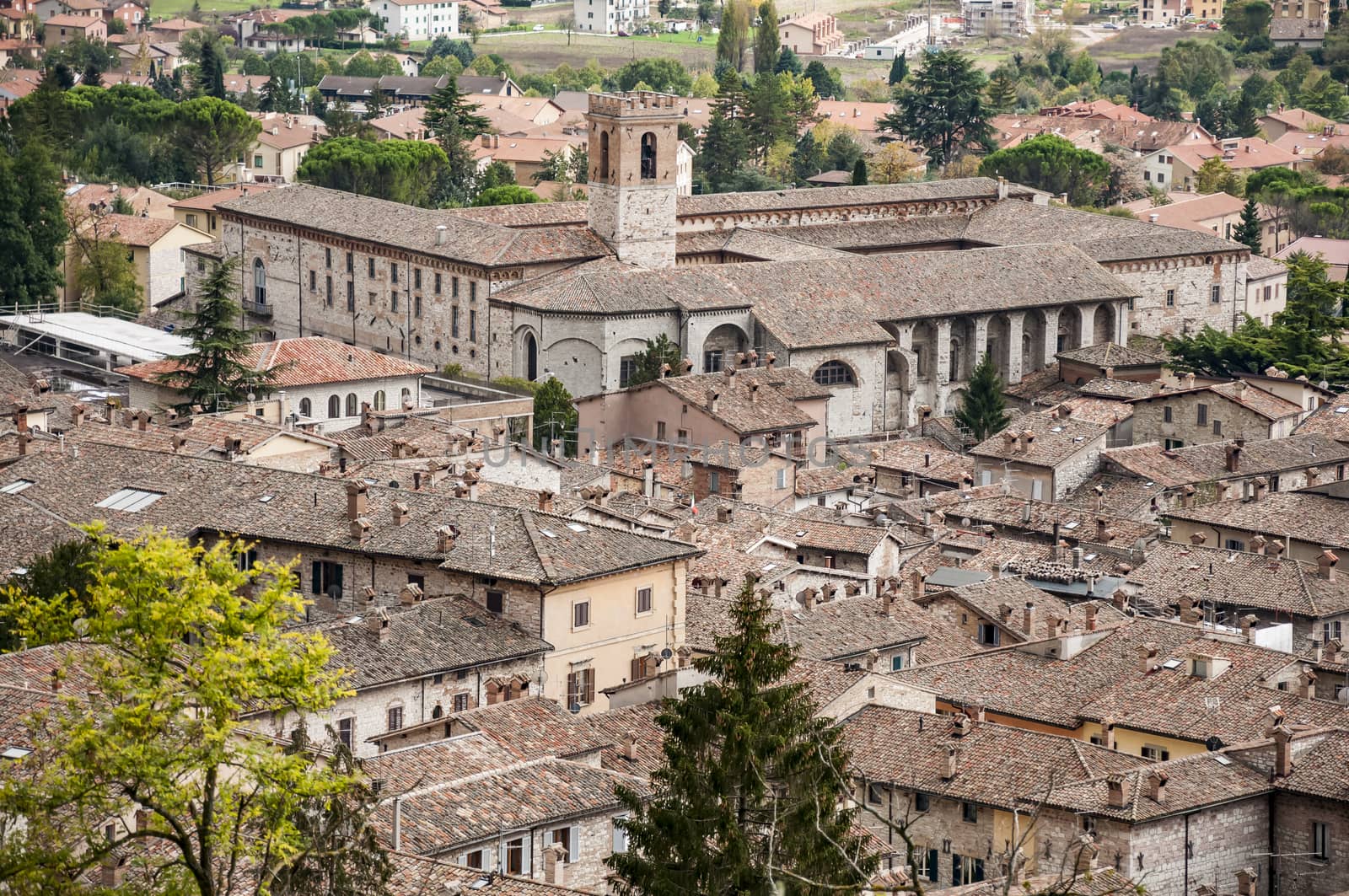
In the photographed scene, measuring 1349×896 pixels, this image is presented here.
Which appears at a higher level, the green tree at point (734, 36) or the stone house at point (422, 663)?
the stone house at point (422, 663)

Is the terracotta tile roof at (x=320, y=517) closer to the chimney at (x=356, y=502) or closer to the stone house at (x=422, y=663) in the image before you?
the chimney at (x=356, y=502)

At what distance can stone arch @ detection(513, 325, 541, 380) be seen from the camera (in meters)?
78.1

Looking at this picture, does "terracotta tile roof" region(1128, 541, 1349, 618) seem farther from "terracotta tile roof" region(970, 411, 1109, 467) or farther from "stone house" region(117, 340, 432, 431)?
"stone house" region(117, 340, 432, 431)

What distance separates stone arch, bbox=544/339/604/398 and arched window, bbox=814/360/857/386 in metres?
5.70

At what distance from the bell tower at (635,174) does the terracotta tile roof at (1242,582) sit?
31.5m

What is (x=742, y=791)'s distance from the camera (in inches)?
1127

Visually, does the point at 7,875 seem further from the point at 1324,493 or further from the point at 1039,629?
the point at 1324,493

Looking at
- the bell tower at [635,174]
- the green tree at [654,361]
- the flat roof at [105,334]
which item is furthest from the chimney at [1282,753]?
the bell tower at [635,174]

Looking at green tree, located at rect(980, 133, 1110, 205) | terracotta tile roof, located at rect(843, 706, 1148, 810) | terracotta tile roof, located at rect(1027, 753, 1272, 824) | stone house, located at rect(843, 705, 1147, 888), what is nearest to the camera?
terracotta tile roof, located at rect(1027, 753, 1272, 824)

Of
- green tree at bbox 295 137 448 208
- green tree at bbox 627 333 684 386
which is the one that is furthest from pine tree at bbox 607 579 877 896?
green tree at bbox 295 137 448 208

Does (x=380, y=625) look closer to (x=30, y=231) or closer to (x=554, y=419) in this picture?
(x=554, y=419)

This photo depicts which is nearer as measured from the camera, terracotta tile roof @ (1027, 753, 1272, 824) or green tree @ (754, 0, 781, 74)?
terracotta tile roof @ (1027, 753, 1272, 824)

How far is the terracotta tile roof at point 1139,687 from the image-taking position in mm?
41156

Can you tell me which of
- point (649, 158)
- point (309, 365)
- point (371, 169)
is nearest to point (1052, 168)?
point (371, 169)
